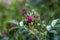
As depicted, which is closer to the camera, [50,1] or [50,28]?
[50,28]

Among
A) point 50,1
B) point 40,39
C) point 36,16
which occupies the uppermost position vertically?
point 50,1

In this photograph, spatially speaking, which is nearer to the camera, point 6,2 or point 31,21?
point 31,21

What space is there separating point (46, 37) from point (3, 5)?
5.67 ft

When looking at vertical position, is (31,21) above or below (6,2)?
below

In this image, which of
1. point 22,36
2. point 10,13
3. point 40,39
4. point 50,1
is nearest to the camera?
point 40,39

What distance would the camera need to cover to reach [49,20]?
1269 millimetres

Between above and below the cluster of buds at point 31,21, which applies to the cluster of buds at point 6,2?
above

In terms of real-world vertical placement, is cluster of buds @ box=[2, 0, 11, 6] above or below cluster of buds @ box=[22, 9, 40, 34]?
above

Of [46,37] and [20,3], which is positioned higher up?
[20,3]

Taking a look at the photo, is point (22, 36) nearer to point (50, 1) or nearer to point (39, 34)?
point (39, 34)

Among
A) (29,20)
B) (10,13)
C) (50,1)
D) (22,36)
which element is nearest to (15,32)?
(22,36)

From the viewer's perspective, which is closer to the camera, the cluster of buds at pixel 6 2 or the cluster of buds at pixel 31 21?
the cluster of buds at pixel 31 21

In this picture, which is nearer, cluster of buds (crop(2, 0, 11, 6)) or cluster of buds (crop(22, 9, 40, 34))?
cluster of buds (crop(22, 9, 40, 34))

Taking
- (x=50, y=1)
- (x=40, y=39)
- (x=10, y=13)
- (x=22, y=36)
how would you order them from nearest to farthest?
(x=40, y=39)
(x=22, y=36)
(x=50, y=1)
(x=10, y=13)
